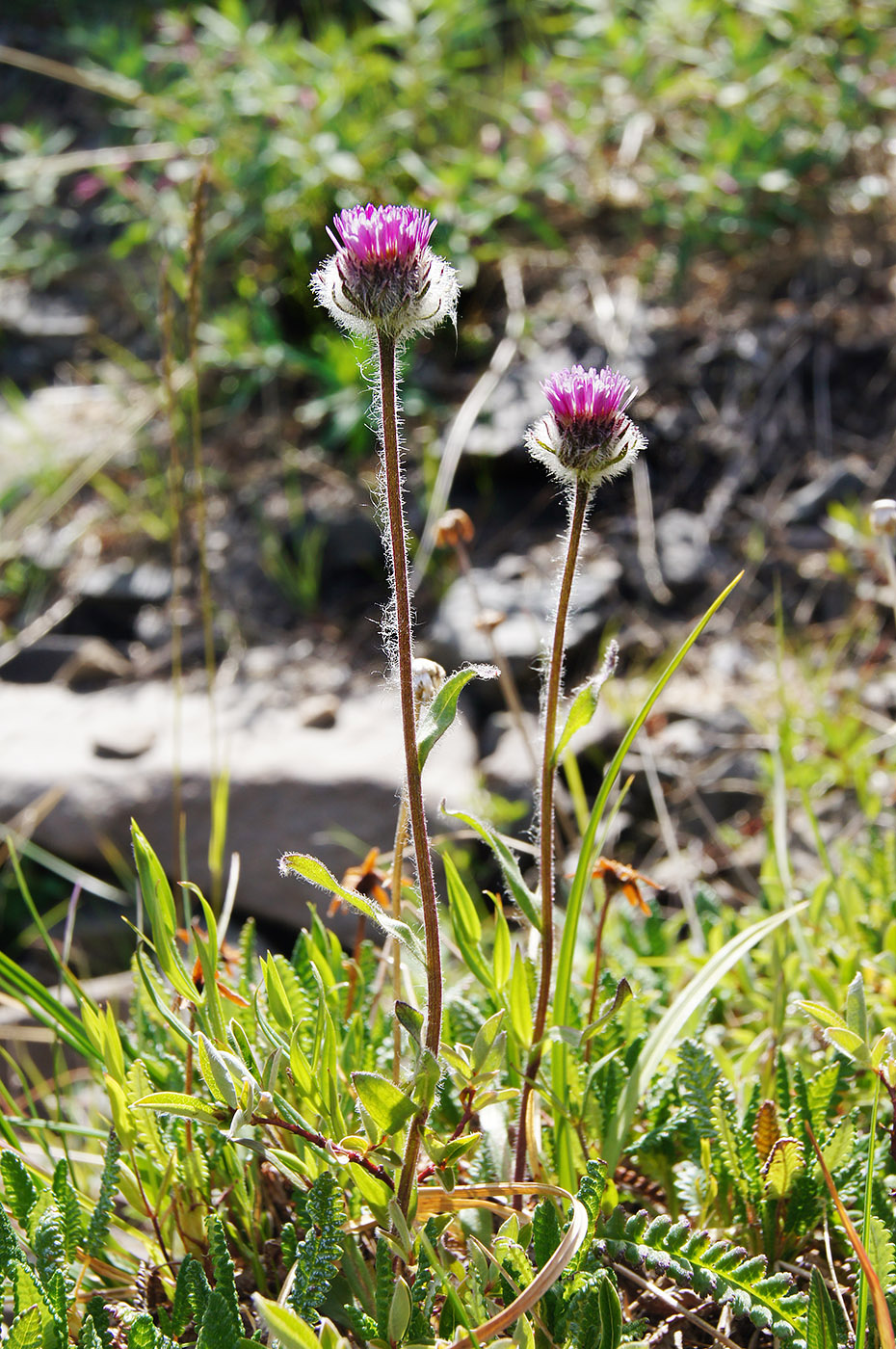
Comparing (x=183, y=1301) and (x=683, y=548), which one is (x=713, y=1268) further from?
(x=683, y=548)

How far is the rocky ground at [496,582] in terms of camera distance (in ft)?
9.57

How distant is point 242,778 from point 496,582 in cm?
101

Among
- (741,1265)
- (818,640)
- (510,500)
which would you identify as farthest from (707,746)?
(741,1265)

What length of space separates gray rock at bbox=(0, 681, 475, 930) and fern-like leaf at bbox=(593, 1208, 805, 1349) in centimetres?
160

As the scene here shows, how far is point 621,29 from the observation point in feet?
12.7

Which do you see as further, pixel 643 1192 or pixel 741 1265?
pixel 643 1192

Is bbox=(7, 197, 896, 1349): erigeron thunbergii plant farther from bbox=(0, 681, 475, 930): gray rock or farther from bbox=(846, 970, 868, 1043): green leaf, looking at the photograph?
bbox=(0, 681, 475, 930): gray rock

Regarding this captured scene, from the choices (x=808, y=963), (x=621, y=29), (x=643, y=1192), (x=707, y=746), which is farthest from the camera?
(x=621, y=29)

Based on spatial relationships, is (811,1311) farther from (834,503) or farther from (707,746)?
(834,503)

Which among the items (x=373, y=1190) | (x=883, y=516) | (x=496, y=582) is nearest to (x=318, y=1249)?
(x=373, y=1190)

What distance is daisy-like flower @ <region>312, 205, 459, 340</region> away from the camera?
0.86m

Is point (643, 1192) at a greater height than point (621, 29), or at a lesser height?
lesser

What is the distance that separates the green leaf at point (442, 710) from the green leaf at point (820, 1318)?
57 cm

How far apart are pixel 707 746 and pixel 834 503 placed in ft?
3.08
